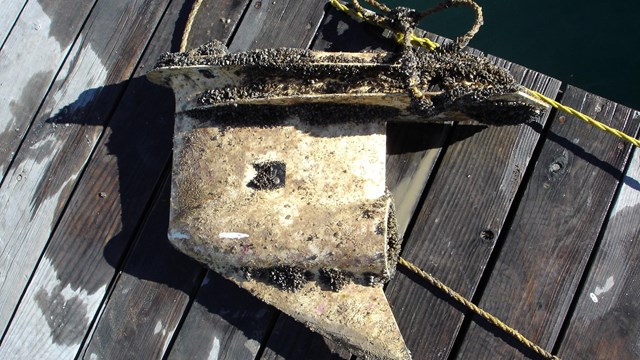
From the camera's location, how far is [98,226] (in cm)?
258

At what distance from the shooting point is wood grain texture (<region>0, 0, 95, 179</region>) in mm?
2768

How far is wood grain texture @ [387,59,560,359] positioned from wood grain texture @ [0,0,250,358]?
4.27 ft

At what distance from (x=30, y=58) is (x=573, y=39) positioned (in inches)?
147

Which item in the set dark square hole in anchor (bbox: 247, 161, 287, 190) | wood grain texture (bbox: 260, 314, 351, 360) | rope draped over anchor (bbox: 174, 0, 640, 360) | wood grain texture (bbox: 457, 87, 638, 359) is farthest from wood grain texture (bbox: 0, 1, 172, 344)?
wood grain texture (bbox: 457, 87, 638, 359)

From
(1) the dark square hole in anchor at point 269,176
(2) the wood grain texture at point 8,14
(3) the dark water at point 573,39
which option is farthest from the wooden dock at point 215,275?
(3) the dark water at point 573,39

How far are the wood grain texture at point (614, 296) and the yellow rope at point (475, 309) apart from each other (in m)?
0.12

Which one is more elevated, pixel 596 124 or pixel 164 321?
pixel 596 124

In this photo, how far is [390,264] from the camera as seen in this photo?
84.7 inches

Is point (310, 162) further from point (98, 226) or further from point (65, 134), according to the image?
point (65, 134)

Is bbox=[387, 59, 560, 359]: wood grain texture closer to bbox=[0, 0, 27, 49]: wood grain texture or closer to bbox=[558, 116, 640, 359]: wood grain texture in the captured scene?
bbox=[558, 116, 640, 359]: wood grain texture

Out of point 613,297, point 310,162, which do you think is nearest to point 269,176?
point 310,162

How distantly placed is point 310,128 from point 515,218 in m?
1.01

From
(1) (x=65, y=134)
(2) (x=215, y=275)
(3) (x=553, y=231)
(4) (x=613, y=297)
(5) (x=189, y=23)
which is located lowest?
(2) (x=215, y=275)

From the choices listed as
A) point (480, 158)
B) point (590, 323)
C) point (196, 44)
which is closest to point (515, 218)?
point (480, 158)
